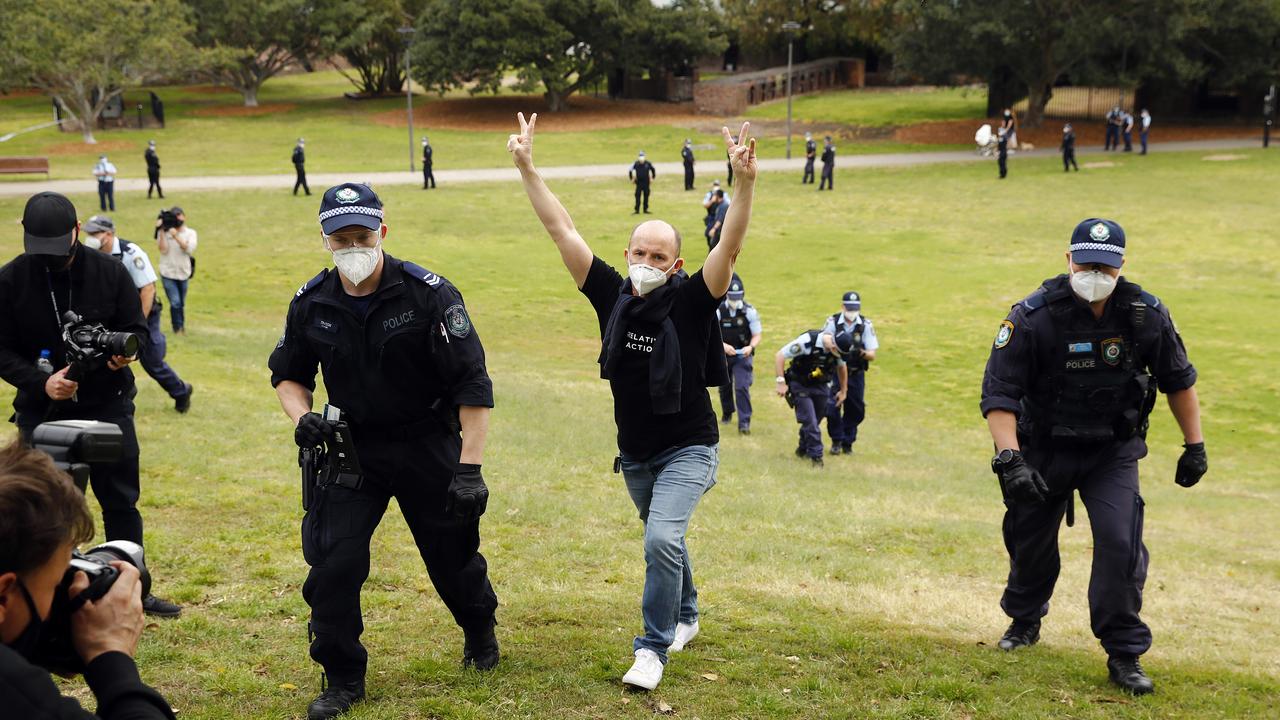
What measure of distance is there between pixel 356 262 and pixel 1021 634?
4109mm

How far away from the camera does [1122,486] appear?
6.08 meters

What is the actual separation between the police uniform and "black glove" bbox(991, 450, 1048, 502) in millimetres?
7285

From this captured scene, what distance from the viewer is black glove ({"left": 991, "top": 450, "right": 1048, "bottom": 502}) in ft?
19.2

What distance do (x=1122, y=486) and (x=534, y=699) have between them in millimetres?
3157

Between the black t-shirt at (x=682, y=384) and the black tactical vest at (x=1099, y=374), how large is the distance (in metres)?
1.86

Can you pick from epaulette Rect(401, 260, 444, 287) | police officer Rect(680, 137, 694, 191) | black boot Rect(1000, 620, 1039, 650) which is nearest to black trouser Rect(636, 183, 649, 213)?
police officer Rect(680, 137, 694, 191)

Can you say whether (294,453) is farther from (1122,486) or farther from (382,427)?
(1122,486)

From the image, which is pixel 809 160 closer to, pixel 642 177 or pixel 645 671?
pixel 642 177

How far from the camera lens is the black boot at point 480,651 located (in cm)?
565

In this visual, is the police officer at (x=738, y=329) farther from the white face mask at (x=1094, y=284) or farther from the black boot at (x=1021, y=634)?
the white face mask at (x=1094, y=284)

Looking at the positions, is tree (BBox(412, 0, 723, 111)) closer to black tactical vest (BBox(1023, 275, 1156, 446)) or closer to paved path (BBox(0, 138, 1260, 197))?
paved path (BBox(0, 138, 1260, 197))

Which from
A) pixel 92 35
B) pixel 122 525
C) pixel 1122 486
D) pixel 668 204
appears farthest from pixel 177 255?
pixel 92 35

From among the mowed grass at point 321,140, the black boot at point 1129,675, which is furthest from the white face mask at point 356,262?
the mowed grass at point 321,140

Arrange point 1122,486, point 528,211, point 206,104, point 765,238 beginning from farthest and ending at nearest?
point 206,104
point 528,211
point 765,238
point 1122,486
